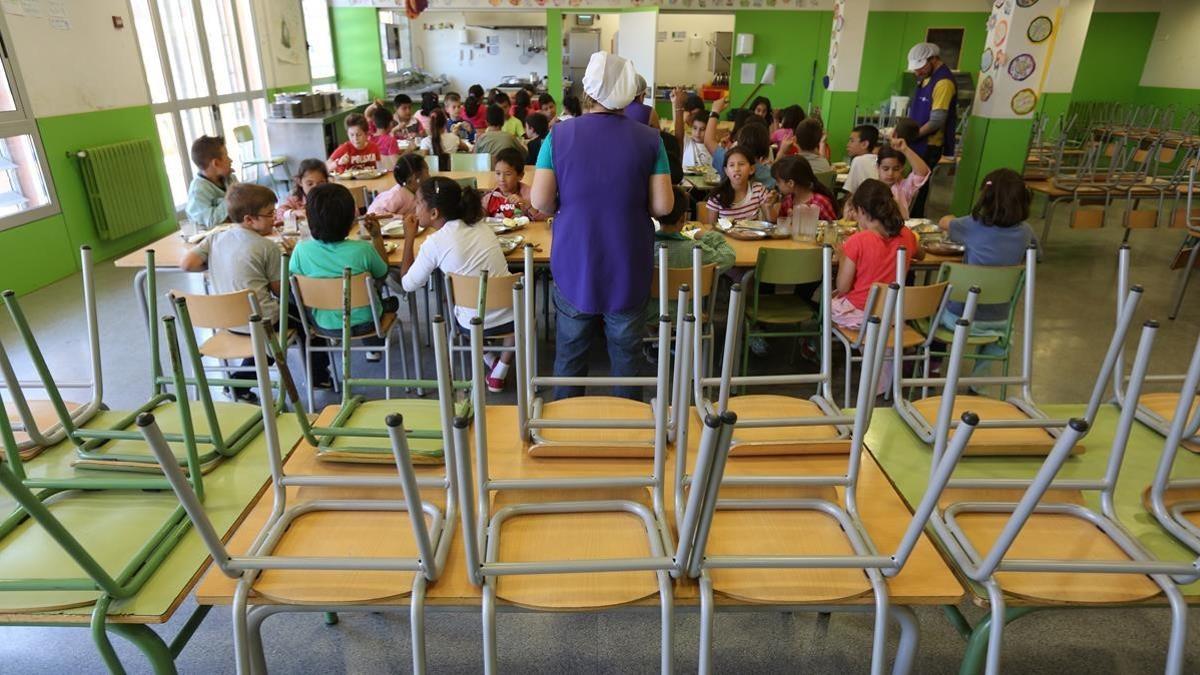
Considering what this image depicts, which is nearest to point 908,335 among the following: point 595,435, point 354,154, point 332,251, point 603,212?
point 603,212

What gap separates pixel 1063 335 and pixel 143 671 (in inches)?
177

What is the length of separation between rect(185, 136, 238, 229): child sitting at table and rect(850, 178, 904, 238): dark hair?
10.4 ft

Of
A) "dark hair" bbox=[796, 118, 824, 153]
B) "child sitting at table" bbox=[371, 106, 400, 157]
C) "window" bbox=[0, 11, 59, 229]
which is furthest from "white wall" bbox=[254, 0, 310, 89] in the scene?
"dark hair" bbox=[796, 118, 824, 153]

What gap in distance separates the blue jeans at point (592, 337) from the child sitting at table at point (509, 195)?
4.60 ft

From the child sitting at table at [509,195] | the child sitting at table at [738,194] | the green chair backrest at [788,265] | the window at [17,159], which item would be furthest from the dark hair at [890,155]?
the window at [17,159]

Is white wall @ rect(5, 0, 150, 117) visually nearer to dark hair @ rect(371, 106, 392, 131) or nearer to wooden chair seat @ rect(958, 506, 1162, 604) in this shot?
dark hair @ rect(371, 106, 392, 131)

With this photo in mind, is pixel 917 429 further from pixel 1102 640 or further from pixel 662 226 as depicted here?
pixel 662 226

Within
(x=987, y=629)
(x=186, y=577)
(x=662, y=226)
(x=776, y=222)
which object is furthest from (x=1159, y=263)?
(x=186, y=577)

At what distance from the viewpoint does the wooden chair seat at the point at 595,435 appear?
1426 millimetres

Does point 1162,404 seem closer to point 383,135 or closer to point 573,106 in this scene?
point 383,135

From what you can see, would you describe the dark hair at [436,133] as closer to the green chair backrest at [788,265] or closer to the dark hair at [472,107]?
the dark hair at [472,107]

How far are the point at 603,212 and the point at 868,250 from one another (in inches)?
48.5

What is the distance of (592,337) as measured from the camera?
2.51m

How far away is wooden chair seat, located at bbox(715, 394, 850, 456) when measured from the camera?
144 cm
